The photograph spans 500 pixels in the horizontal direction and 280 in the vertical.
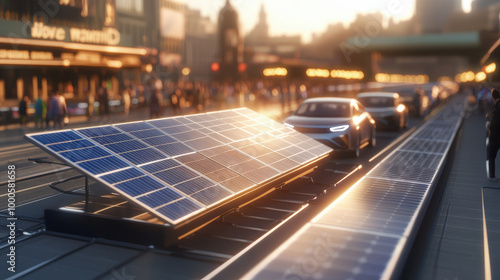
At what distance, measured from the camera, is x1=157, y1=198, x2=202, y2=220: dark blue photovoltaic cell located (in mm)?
6457

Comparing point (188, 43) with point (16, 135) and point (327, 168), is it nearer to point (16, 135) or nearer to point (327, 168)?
point (16, 135)

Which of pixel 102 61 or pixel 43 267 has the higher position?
pixel 102 61

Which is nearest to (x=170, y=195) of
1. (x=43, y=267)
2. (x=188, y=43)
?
(x=43, y=267)

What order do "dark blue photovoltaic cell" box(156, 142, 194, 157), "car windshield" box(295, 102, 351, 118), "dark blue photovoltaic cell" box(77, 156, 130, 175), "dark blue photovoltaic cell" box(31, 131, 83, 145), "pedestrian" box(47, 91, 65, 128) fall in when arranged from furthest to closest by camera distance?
"pedestrian" box(47, 91, 65, 128)
"car windshield" box(295, 102, 351, 118)
"dark blue photovoltaic cell" box(156, 142, 194, 157)
"dark blue photovoltaic cell" box(31, 131, 83, 145)
"dark blue photovoltaic cell" box(77, 156, 130, 175)

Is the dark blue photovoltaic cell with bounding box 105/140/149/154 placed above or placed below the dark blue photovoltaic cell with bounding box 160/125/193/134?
below

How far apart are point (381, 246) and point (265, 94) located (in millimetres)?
39141

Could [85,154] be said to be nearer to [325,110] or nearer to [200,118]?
[200,118]

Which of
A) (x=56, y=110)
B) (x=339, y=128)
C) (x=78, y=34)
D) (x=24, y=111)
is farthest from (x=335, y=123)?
(x=78, y=34)

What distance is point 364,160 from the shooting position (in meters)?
14.6

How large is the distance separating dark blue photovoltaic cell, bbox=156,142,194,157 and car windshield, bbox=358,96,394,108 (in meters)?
16.3

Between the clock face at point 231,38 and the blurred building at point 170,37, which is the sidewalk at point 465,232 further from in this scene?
the blurred building at point 170,37

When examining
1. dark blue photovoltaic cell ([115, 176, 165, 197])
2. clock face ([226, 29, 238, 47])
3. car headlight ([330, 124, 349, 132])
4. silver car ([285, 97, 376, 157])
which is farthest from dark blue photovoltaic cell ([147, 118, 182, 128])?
clock face ([226, 29, 238, 47])

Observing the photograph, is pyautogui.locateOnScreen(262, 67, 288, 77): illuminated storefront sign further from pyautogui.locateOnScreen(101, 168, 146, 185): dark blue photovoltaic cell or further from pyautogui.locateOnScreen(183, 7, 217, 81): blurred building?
pyautogui.locateOnScreen(183, 7, 217, 81): blurred building

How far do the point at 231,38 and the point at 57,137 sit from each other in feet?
280
